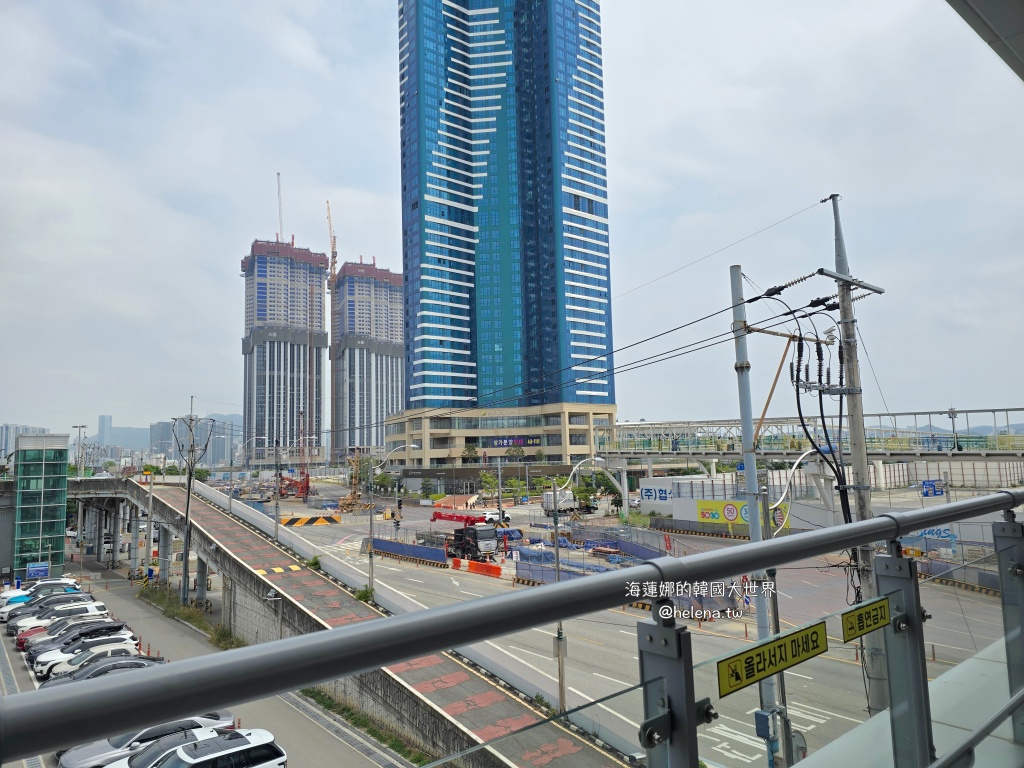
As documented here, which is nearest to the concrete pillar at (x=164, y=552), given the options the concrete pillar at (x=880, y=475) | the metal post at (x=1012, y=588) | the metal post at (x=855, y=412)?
the metal post at (x=855, y=412)

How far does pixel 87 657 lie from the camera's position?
16.5 meters

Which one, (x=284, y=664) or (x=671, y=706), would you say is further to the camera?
(x=671, y=706)

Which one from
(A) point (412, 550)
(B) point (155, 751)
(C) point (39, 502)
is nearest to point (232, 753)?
(B) point (155, 751)

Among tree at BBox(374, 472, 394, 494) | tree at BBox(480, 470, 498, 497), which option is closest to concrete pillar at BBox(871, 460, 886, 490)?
tree at BBox(480, 470, 498, 497)

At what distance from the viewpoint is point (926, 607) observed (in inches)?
85.9

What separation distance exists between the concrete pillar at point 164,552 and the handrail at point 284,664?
33.9 meters

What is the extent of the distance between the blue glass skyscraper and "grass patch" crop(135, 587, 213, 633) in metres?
42.9

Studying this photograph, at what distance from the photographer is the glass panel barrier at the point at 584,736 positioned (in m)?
1.26

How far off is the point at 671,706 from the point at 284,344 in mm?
144375

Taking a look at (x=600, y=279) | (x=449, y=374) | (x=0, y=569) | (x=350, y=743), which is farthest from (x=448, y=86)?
(x=350, y=743)

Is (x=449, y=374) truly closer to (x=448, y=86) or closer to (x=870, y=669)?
(x=448, y=86)

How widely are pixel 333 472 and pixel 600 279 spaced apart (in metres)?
54.2

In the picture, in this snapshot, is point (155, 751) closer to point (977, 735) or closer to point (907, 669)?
point (907, 669)

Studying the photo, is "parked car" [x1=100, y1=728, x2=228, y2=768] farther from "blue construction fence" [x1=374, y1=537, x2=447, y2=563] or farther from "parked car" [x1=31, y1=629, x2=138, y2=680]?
"blue construction fence" [x1=374, y1=537, x2=447, y2=563]
